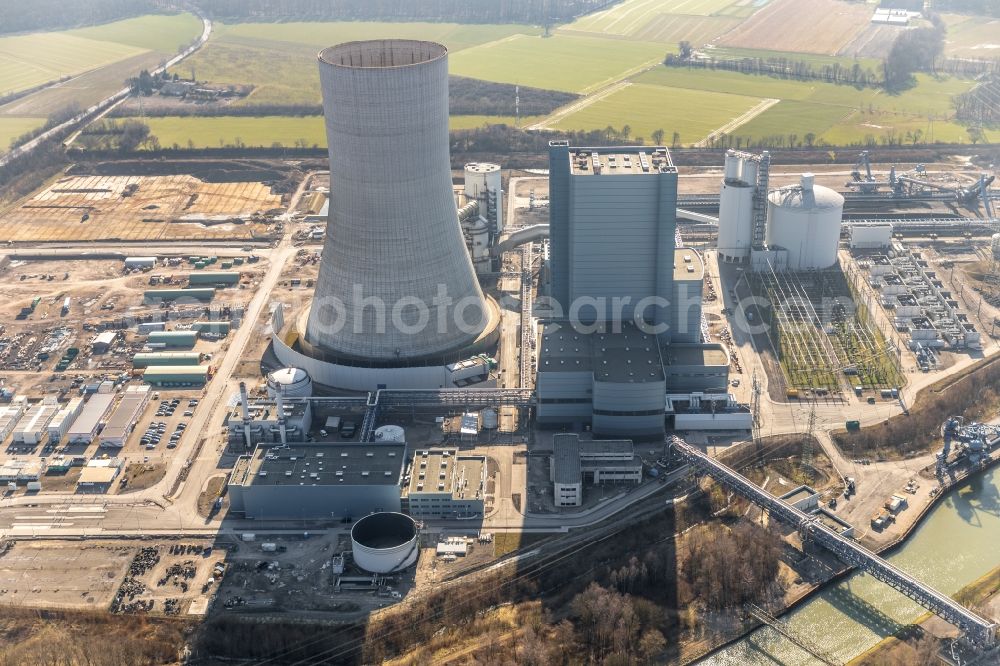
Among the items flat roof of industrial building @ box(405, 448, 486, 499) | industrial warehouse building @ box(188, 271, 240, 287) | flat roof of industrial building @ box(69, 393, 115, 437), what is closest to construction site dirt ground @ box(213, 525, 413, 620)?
flat roof of industrial building @ box(405, 448, 486, 499)

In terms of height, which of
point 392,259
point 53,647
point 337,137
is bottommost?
point 53,647

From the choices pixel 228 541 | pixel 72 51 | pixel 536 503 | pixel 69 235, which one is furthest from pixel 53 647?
pixel 72 51

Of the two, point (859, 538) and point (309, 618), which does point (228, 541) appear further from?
point (859, 538)

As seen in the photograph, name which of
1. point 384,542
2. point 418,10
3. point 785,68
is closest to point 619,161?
point 384,542

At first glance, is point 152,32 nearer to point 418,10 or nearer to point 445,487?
point 418,10

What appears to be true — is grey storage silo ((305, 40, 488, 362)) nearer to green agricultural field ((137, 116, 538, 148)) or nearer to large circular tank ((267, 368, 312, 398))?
large circular tank ((267, 368, 312, 398))

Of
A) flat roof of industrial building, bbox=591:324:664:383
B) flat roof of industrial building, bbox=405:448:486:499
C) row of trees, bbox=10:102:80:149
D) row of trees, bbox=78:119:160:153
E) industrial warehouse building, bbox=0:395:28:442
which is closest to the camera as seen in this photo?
flat roof of industrial building, bbox=405:448:486:499

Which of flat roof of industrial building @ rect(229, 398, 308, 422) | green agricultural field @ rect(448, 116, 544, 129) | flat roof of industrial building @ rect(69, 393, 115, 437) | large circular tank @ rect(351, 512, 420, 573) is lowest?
large circular tank @ rect(351, 512, 420, 573)
